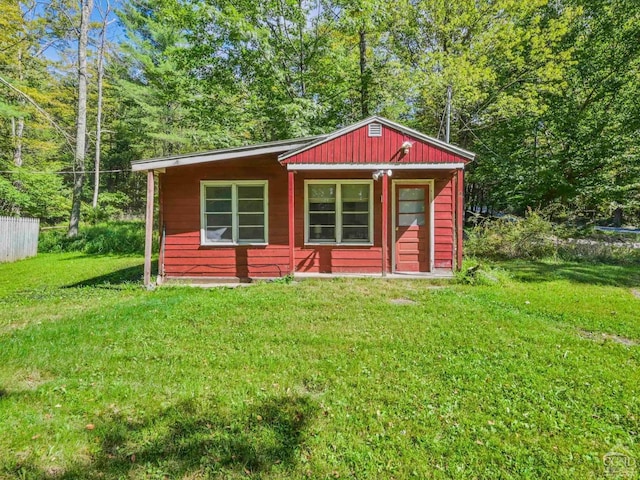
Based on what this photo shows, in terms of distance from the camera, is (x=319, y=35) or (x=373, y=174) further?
(x=319, y=35)

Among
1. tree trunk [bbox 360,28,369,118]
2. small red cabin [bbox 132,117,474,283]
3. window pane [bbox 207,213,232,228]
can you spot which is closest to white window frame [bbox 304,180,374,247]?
small red cabin [bbox 132,117,474,283]

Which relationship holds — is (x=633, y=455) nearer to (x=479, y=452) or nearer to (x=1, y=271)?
(x=479, y=452)

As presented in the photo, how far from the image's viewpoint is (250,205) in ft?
25.3

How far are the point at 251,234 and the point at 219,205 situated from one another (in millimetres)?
966

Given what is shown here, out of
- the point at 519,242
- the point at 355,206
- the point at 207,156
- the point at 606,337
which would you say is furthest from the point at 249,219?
the point at 519,242

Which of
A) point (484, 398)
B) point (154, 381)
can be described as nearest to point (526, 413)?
point (484, 398)

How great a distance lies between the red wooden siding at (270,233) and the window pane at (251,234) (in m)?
0.20

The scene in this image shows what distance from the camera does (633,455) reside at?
221 cm

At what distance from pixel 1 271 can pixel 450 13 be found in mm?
18984

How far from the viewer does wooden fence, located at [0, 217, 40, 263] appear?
1195 cm

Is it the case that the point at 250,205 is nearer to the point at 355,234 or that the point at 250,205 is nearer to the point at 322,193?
the point at 322,193

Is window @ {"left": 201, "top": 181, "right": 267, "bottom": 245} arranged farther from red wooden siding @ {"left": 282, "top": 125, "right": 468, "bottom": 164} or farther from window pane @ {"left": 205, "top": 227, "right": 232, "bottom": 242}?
red wooden siding @ {"left": 282, "top": 125, "right": 468, "bottom": 164}

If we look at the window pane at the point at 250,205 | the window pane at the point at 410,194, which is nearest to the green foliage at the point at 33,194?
the window pane at the point at 250,205

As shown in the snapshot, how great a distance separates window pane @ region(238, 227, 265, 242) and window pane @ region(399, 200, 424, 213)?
328 cm
